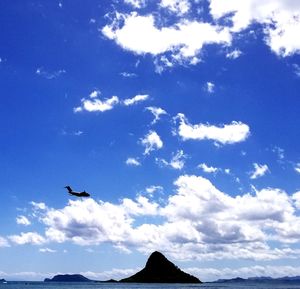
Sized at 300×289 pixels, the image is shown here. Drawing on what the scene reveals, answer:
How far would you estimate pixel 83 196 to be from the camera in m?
39.2
